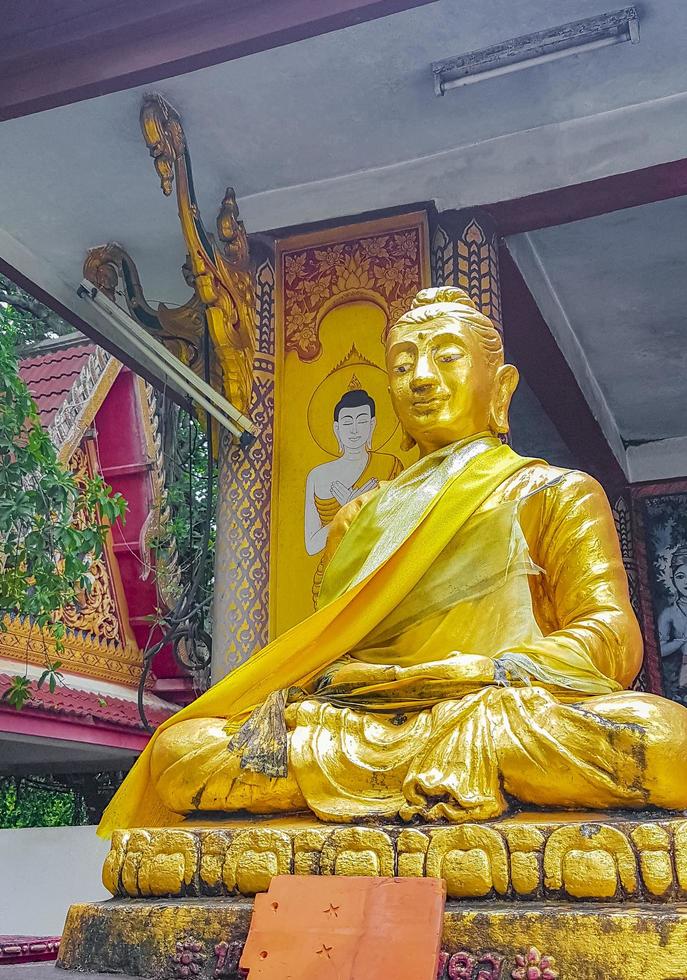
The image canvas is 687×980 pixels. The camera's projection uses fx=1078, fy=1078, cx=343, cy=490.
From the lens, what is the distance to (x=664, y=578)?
7.09 m

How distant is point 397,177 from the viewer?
4578 mm

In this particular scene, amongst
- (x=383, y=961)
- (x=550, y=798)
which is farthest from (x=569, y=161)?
(x=383, y=961)

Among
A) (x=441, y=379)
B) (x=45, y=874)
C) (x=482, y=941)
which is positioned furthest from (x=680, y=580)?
(x=482, y=941)

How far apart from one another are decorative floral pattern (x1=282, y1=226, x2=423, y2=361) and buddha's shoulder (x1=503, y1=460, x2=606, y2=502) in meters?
1.65

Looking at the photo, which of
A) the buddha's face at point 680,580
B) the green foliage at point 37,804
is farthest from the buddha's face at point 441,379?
the green foliage at point 37,804

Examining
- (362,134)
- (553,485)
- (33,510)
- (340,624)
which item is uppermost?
(362,134)

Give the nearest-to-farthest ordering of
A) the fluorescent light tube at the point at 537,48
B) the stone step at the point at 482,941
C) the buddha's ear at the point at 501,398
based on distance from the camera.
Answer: the stone step at the point at 482,941 < the buddha's ear at the point at 501,398 < the fluorescent light tube at the point at 537,48

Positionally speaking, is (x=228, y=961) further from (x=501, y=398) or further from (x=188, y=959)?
(x=501, y=398)

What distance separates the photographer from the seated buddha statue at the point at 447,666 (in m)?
2.21

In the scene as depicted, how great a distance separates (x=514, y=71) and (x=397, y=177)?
746mm

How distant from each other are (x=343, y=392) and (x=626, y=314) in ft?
7.07

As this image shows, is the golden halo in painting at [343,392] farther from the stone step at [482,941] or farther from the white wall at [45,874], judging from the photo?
the stone step at [482,941]

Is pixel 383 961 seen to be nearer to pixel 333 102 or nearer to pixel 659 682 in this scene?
pixel 333 102

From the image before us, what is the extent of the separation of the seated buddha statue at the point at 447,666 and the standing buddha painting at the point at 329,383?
1.00 metres
